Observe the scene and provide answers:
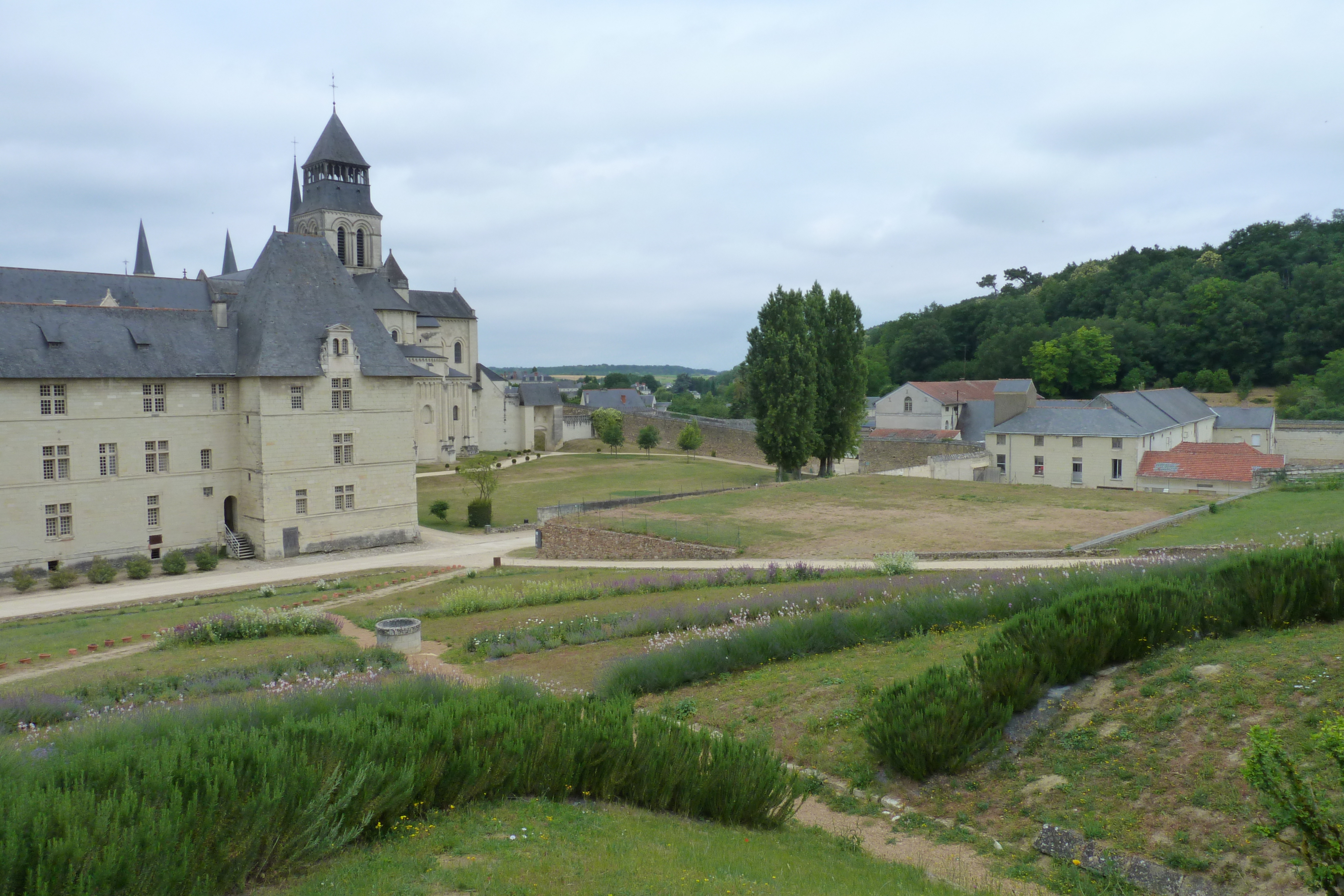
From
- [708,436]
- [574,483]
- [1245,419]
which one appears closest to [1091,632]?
[574,483]

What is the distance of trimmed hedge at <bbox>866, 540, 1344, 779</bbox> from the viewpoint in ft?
26.6

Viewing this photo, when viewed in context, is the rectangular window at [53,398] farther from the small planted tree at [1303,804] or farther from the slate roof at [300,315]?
the small planted tree at [1303,804]

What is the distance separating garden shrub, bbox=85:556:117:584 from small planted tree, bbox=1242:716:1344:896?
3288 cm

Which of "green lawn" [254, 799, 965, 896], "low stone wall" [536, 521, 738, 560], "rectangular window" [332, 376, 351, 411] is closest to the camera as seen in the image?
"green lawn" [254, 799, 965, 896]

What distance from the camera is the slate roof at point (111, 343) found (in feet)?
92.3

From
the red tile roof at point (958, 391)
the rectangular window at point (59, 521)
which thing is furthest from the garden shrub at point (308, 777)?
the red tile roof at point (958, 391)

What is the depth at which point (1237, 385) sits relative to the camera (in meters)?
72.2

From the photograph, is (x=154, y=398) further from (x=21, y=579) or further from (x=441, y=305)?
(x=441, y=305)

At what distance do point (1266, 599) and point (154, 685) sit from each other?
14.9 metres

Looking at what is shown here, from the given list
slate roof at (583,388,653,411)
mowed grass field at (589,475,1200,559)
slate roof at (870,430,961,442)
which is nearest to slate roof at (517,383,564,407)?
slate roof at (583,388,653,411)

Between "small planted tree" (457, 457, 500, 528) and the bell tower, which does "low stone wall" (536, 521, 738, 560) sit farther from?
the bell tower

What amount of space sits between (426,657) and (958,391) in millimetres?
53538

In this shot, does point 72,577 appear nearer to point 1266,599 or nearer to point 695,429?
point 1266,599

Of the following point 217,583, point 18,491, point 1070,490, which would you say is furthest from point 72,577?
point 1070,490
